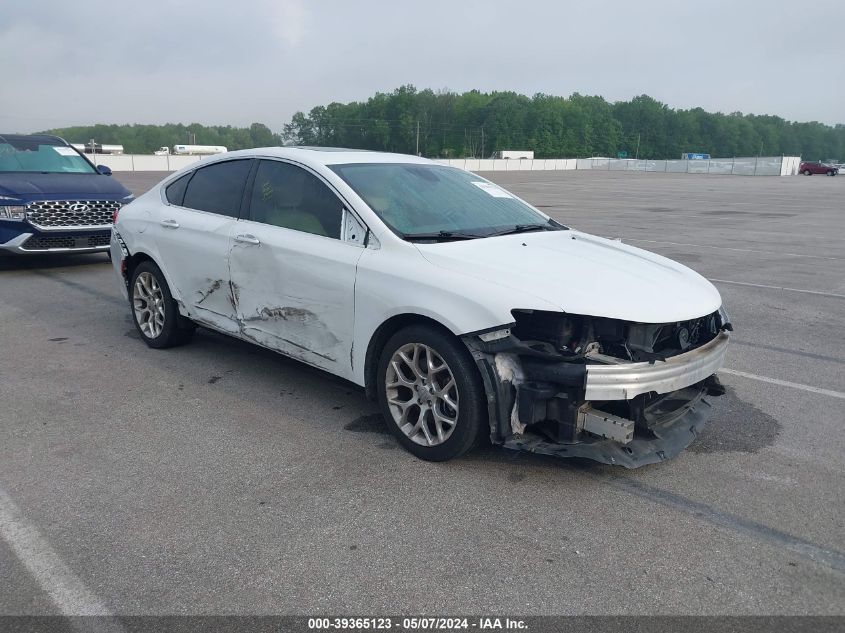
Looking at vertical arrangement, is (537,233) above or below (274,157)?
below

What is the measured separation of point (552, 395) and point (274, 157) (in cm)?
271

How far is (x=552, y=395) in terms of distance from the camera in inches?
137

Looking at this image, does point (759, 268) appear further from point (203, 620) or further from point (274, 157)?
point (203, 620)

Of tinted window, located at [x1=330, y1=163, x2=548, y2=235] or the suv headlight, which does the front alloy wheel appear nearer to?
tinted window, located at [x1=330, y1=163, x2=548, y2=235]

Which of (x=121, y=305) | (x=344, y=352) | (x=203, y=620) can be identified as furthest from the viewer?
(x=121, y=305)

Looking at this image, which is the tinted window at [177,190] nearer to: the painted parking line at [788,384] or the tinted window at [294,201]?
the tinted window at [294,201]

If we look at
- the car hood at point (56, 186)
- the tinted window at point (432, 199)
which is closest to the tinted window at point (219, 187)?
the tinted window at point (432, 199)

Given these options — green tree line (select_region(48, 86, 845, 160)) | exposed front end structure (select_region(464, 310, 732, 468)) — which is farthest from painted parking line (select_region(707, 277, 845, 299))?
green tree line (select_region(48, 86, 845, 160))

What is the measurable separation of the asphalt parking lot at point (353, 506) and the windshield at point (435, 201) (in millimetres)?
1288

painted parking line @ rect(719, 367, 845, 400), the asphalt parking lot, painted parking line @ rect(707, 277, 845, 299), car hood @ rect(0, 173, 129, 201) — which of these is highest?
car hood @ rect(0, 173, 129, 201)

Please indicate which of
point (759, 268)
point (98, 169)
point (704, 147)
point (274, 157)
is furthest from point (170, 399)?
point (704, 147)

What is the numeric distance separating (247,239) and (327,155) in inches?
31.4

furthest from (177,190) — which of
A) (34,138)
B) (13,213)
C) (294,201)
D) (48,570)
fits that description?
(34,138)

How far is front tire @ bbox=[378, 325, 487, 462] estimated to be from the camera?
3639 millimetres
